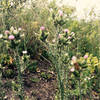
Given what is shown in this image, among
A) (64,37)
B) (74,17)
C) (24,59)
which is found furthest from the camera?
(74,17)

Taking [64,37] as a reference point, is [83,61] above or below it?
below

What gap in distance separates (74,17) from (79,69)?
4.19 m

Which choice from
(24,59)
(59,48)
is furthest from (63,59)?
(24,59)

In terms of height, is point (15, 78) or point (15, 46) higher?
point (15, 46)

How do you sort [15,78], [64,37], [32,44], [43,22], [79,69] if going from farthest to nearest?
1. [43,22]
2. [32,44]
3. [15,78]
4. [64,37]
5. [79,69]

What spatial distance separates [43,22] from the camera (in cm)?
432

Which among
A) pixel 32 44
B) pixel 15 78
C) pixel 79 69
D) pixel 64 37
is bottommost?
pixel 15 78

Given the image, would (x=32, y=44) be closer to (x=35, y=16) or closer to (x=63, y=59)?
(x=35, y=16)

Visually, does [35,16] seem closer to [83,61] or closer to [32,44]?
[32,44]

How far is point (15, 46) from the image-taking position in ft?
4.91

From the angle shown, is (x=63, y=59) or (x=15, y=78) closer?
(x=63, y=59)

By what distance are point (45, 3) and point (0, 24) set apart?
1514 millimetres

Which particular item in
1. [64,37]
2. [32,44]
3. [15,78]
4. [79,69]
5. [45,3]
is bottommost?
[15,78]

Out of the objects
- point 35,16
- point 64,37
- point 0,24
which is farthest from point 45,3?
point 64,37
